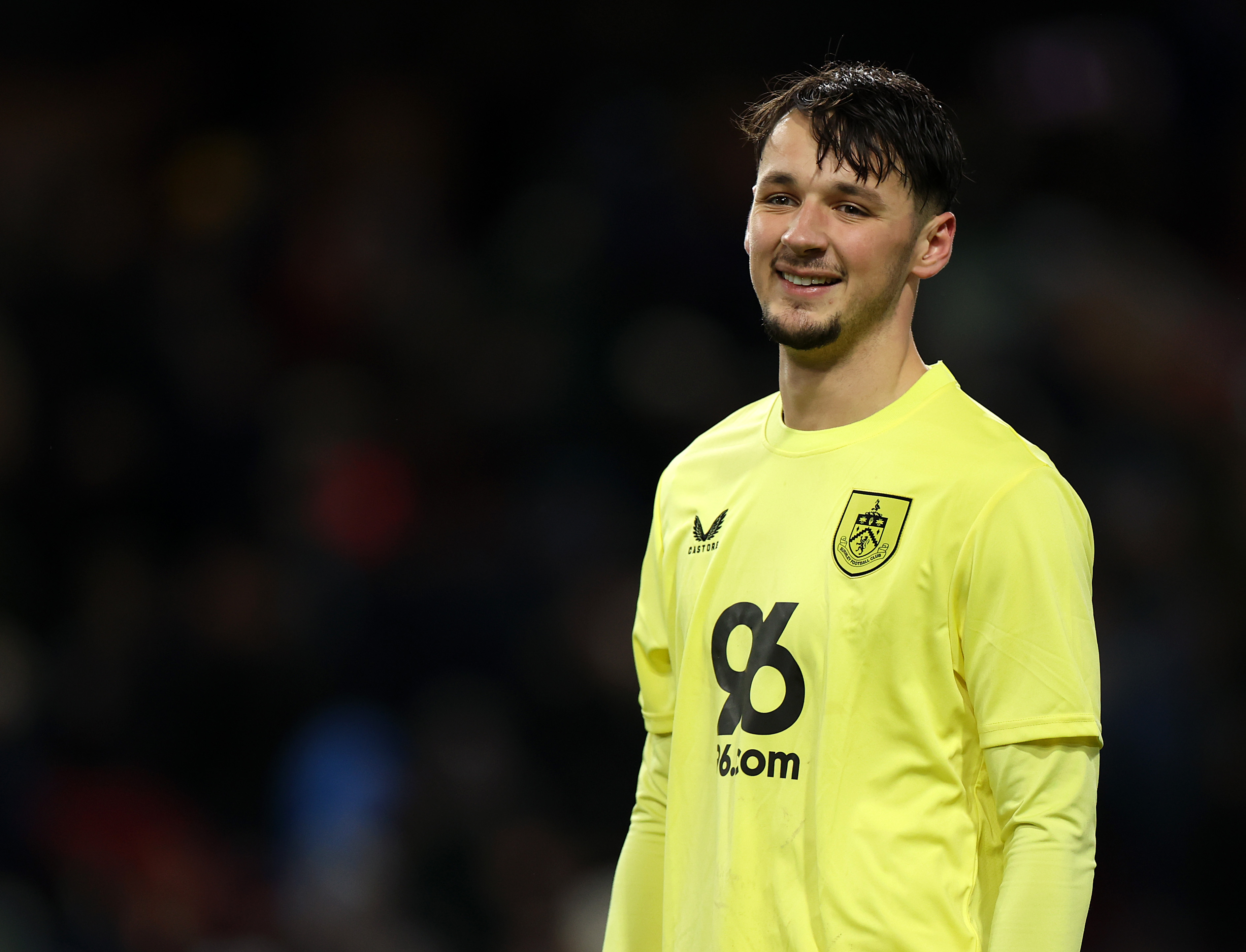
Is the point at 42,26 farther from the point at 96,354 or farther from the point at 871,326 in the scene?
the point at 871,326

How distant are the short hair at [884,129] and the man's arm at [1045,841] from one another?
72 cm

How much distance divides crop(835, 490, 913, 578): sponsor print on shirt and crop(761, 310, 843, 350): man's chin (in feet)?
0.68

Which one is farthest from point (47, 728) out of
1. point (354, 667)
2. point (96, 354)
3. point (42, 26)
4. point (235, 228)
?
point (42, 26)

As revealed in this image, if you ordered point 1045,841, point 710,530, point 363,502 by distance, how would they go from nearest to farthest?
Result: point 1045,841 < point 710,530 < point 363,502

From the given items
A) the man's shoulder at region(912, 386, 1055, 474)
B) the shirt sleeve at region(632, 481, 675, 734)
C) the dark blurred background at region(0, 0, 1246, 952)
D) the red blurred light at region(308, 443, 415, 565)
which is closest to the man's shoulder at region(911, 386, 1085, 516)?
the man's shoulder at region(912, 386, 1055, 474)

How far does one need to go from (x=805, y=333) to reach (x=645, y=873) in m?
0.78

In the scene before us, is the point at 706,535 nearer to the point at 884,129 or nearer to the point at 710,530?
the point at 710,530

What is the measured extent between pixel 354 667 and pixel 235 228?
166 centimetres

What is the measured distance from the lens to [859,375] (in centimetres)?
185

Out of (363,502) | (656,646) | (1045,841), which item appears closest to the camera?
(1045,841)

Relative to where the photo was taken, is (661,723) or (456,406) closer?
(661,723)

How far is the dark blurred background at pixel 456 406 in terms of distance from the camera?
13.7ft

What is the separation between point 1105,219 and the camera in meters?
4.60

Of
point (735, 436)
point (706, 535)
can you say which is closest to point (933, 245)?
point (735, 436)
